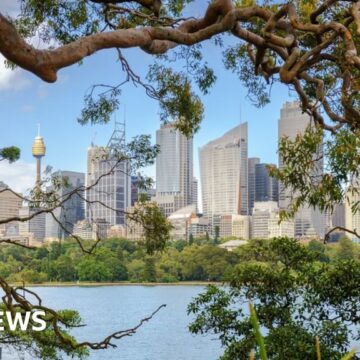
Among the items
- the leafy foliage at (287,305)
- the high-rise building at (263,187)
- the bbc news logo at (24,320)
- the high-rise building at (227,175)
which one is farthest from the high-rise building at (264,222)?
the leafy foliage at (287,305)

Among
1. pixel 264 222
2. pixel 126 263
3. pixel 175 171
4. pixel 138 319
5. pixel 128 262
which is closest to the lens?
pixel 138 319

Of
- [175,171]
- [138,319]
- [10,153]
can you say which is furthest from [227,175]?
[10,153]

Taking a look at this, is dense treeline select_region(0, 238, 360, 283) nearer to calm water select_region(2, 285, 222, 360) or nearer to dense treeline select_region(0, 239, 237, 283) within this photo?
dense treeline select_region(0, 239, 237, 283)

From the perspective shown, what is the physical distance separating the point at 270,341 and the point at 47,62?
115 inches

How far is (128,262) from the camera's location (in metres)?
35.2

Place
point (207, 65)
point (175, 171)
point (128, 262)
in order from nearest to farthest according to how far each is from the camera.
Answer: point (207, 65), point (128, 262), point (175, 171)

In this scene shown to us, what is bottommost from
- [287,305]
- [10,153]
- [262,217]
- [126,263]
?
[126,263]

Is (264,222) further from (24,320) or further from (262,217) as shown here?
(24,320)

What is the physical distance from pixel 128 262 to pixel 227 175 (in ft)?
158

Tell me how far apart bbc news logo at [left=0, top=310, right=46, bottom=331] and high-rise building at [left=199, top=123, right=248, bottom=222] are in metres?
70.4

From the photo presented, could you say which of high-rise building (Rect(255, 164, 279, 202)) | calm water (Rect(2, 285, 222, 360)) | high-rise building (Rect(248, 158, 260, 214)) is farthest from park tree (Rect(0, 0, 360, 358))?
high-rise building (Rect(248, 158, 260, 214))

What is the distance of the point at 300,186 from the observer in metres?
3.96

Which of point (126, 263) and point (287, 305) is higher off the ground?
point (287, 305)

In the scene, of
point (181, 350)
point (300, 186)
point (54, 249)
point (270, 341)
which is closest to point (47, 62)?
point (300, 186)
